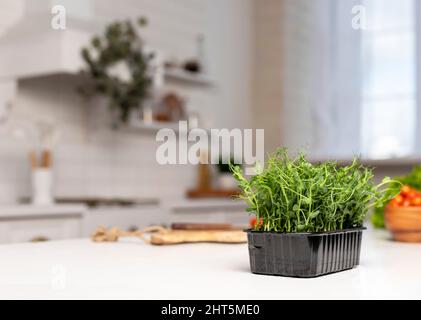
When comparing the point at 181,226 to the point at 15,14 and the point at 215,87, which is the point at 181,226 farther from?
the point at 215,87

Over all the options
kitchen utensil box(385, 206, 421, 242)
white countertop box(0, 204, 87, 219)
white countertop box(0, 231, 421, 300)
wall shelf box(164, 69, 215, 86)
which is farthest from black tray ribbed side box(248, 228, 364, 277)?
wall shelf box(164, 69, 215, 86)

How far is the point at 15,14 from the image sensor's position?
416 cm

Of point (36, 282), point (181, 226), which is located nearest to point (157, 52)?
point (181, 226)

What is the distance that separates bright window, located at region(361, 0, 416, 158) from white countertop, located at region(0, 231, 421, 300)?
3.94 meters

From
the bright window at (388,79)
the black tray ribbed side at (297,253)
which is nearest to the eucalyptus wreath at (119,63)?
the bright window at (388,79)

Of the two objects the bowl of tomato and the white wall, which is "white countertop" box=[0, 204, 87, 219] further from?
the bowl of tomato

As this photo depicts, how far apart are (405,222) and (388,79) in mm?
3871

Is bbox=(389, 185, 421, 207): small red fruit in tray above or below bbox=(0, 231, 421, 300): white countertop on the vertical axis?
above

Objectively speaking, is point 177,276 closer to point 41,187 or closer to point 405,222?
point 405,222

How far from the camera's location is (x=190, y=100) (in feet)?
18.0

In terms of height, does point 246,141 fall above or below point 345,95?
below

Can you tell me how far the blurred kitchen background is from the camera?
3.98 m
